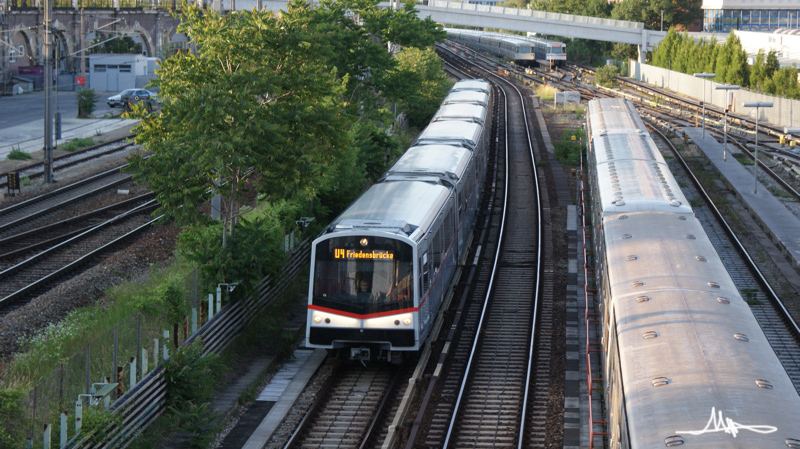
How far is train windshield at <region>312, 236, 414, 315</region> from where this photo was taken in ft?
59.6

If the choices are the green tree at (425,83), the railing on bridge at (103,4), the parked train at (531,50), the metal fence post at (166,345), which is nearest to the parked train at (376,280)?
the metal fence post at (166,345)

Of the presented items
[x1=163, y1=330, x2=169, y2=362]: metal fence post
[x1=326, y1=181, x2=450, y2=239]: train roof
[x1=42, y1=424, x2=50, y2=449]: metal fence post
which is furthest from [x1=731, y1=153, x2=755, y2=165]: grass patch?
[x1=42, y1=424, x2=50, y2=449]: metal fence post

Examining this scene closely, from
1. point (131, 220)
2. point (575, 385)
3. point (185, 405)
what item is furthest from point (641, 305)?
point (131, 220)

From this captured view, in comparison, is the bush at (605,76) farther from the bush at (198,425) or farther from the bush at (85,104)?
the bush at (198,425)

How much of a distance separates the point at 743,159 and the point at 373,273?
106 ft

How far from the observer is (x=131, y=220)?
104 ft

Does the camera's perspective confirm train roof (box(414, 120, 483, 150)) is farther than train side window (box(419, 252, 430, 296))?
Yes

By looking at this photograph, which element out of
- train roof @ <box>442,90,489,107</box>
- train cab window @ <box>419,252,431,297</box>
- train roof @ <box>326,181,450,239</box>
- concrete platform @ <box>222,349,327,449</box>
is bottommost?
concrete platform @ <box>222,349,327,449</box>

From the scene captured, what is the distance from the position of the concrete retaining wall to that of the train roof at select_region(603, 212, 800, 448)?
4113cm

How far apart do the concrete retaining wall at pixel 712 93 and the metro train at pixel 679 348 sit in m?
39.0

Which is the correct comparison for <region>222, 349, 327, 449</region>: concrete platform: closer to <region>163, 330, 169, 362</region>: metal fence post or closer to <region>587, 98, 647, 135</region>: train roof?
<region>163, 330, 169, 362</region>: metal fence post

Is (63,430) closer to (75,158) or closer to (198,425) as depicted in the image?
(198,425)

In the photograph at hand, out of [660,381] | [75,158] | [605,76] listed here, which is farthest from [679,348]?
[605,76]

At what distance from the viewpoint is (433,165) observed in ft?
83.7
